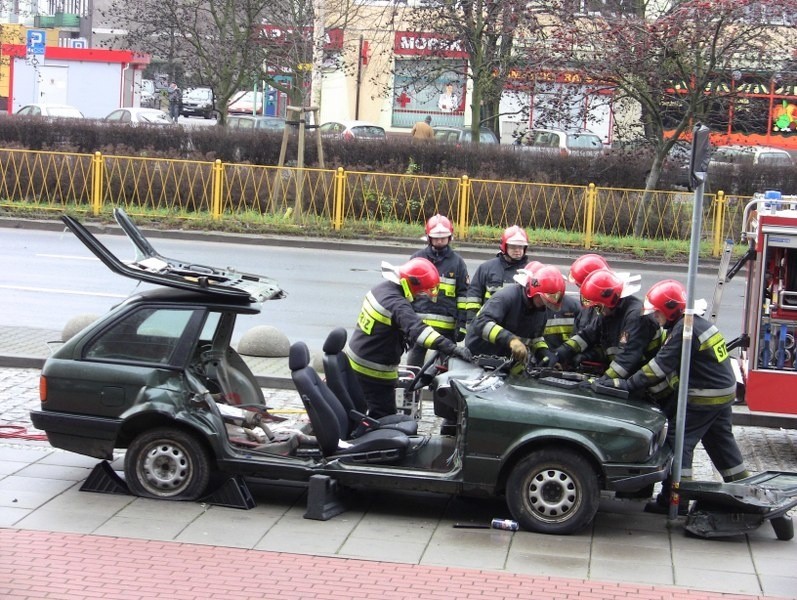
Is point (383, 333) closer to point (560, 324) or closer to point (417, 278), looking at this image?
point (417, 278)

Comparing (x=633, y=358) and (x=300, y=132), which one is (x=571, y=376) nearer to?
(x=633, y=358)

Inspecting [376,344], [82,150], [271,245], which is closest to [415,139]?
[271,245]

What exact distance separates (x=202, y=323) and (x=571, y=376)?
102 inches

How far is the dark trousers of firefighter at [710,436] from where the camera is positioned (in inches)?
322

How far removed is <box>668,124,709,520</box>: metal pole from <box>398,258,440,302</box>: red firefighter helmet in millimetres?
1842

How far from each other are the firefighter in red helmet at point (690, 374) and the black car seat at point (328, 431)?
153 cm

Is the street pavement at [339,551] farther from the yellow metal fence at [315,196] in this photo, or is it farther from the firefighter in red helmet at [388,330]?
the yellow metal fence at [315,196]

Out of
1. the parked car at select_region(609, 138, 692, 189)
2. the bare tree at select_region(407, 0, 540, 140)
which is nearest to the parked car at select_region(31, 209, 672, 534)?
the parked car at select_region(609, 138, 692, 189)

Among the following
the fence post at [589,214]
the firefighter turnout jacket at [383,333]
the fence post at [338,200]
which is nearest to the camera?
the firefighter turnout jacket at [383,333]

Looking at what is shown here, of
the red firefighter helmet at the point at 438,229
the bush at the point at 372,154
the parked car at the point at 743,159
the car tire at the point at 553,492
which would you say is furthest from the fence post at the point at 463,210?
the car tire at the point at 553,492

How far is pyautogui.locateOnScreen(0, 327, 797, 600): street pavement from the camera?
253 inches

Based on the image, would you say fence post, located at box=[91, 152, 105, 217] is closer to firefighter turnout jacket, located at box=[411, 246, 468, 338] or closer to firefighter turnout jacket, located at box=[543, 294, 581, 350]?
firefighter turnout jacket, located at box=[411, 246, 468, 338]

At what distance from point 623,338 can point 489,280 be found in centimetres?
192

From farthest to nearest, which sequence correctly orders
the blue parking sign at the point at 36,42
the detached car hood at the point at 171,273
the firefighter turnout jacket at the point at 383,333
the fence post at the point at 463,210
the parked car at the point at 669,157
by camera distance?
the blue parking sign at the point at 36,42
the parked car at the point at 669,157
the fence post at the point at 463,210
the firefighter turnout jacket at the point at 383,333
the detached car hood at the point at 171,273
